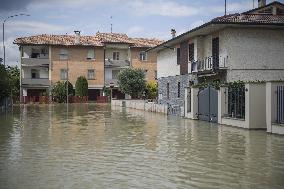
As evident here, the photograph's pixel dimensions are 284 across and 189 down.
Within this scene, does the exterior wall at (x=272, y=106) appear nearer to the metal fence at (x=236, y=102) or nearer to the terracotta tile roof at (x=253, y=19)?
the metal fence at (x=236, y=102)

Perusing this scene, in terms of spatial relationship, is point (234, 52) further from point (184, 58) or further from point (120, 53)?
point (120, 53)

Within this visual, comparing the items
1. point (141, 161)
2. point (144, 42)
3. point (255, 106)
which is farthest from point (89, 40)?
point (141, 161)

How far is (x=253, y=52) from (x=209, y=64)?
11.6ft

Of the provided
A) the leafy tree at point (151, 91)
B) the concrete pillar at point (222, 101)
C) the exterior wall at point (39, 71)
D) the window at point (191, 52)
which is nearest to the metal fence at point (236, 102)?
the concrete pillar at point (222, 101)

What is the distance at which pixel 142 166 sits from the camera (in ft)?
34.5

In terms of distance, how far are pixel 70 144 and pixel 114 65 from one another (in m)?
55.8

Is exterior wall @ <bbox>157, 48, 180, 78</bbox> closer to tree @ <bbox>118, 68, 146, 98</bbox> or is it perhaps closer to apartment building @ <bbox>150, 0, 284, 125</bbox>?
apartment building @ <bbox>150, 0, 284, 125</bbox>

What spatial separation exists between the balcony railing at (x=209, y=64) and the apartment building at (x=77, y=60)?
3660 centimetres

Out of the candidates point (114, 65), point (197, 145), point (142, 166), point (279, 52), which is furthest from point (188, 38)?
point (114, 65)

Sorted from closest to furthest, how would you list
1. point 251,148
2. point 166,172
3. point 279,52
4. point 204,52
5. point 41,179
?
point 41,179, point 166,172, point 251,148, point 279,52, point 204,52

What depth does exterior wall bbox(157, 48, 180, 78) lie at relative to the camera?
39969 millimetres

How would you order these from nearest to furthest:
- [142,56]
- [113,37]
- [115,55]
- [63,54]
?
1. [63,54]
2. [115,55]
3. [142,56]
4. [113,37]

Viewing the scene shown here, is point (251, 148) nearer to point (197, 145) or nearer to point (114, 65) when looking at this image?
point (197, 145)

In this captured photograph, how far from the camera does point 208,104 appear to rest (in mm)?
25719
